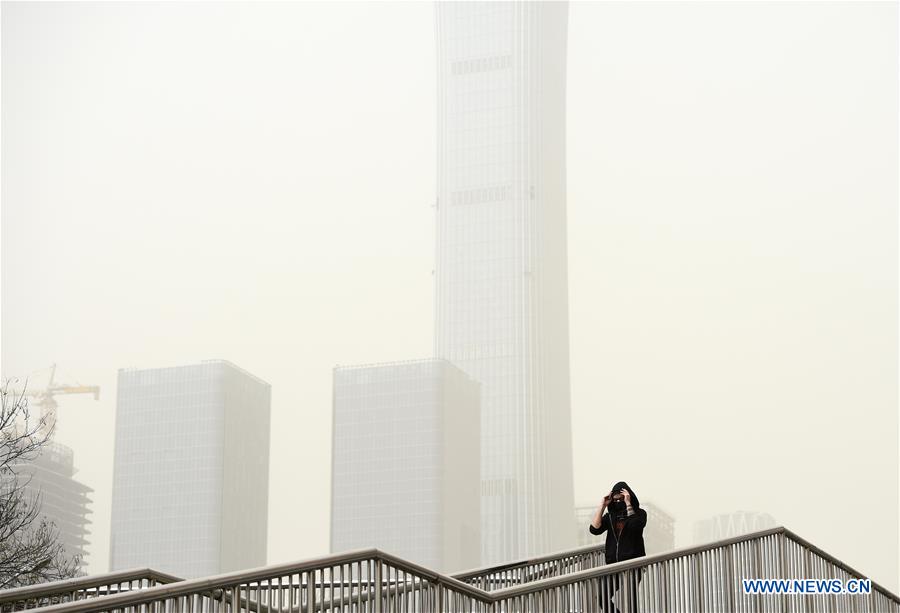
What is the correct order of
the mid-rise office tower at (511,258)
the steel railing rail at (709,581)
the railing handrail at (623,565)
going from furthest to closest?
the mid-rise office tower at (511,258), the steel railing rail at (709,581), the railing handrail at (623,565)

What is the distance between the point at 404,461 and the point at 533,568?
152 metres

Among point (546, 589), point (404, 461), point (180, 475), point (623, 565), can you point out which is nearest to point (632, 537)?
point (623, 565)

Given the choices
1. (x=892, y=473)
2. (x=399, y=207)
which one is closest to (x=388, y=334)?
(x=399, y=207)

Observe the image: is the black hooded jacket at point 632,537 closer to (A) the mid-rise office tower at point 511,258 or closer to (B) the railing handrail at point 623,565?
(B) the railing handrail at point 623,565

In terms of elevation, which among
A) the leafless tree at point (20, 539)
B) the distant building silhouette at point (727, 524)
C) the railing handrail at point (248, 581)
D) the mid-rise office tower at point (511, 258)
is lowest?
the railing handrail at point (248, 581)

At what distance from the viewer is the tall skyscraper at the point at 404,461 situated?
16212 centimetres

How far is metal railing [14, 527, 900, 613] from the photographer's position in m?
9.34

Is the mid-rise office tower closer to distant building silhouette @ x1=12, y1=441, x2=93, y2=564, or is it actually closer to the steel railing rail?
distant building silhouette @ x1=12, y1=441, x2=93, y2=564

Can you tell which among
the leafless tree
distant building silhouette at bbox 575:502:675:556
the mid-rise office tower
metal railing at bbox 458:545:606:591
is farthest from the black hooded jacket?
distant building silhouette at bbox 575:502:675:556

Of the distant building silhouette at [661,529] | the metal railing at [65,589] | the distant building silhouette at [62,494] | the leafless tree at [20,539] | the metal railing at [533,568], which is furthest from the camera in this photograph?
the distant building silhouette at [661,529]

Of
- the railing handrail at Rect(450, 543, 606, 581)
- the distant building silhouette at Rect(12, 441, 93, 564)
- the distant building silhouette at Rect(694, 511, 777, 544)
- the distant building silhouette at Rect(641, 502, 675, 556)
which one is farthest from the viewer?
the distant building silhouette at Rect(641, 502, 675, 556)

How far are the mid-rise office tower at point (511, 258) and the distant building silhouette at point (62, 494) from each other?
164 ft

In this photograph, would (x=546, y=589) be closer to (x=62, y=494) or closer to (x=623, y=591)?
(x=623, y=591)

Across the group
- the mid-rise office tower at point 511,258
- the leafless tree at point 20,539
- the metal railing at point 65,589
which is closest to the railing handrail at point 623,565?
the metal railing at point 65,589
